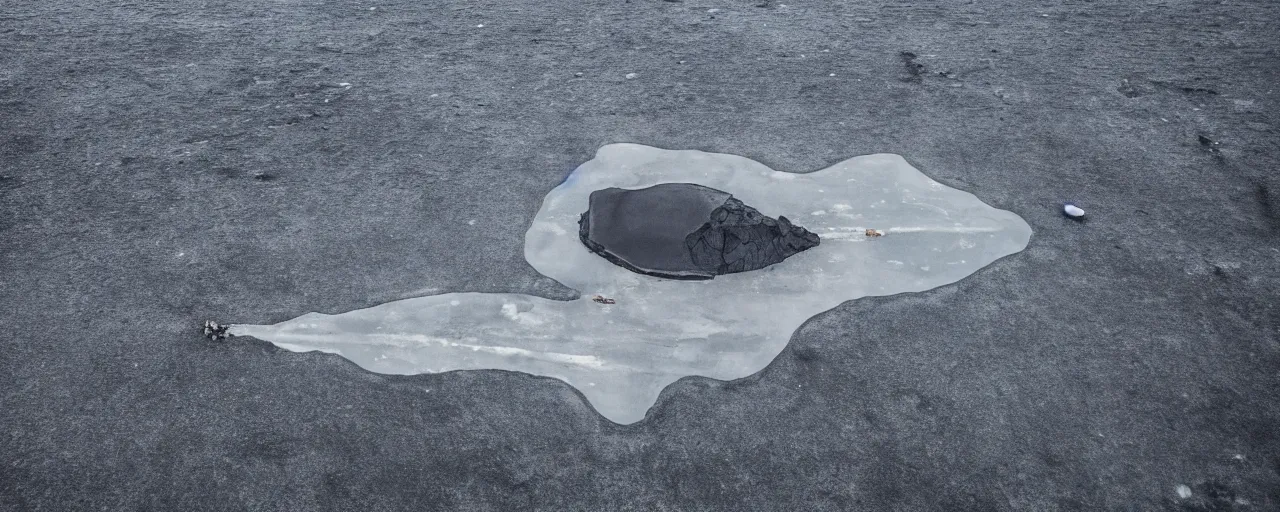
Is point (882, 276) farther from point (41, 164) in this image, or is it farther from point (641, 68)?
point (41, 164)

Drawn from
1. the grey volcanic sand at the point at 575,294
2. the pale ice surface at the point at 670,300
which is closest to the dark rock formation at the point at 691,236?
the pale ice surface at the point at 670,300

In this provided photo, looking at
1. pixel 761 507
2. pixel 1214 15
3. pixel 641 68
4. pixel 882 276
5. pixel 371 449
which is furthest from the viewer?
pixel 1214 15

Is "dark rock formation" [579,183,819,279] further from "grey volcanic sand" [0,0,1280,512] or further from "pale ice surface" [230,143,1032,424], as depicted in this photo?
"grey volcanic sand" [0,0,1280,512]

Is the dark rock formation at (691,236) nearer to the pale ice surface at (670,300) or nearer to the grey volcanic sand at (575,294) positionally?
the pale ice surface at (670,300)

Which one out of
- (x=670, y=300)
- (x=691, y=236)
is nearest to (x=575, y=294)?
(x=670, y=300)

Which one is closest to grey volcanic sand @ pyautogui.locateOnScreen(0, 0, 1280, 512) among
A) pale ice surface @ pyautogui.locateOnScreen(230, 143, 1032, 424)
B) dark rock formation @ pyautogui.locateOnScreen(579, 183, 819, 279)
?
pale ice surface @ pyautogui.locateOnScreen(230, 143, 1032, 424)

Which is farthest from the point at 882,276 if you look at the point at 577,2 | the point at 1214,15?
the point at 1214,15
